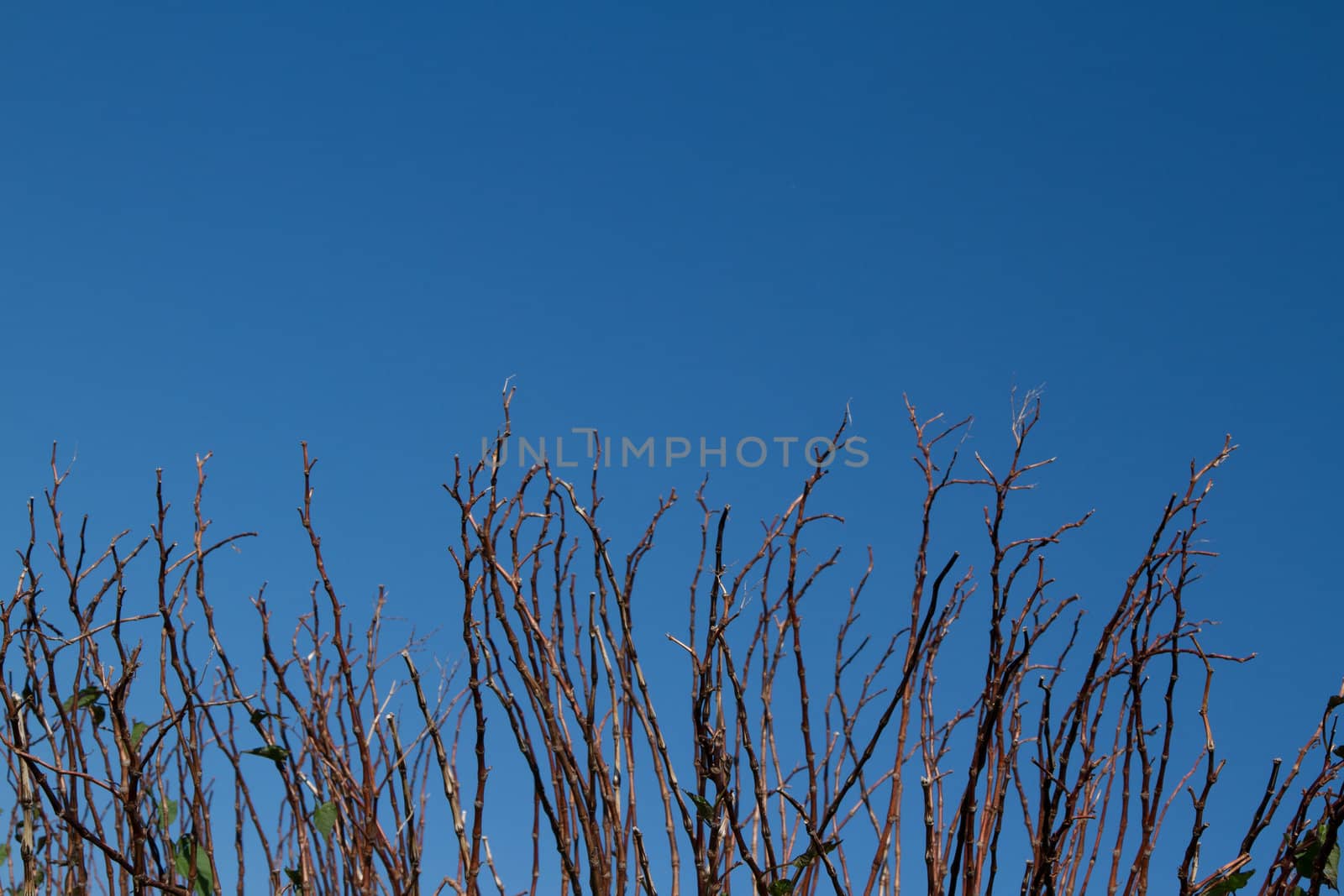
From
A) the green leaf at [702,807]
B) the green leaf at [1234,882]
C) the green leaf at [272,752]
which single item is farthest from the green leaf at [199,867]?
the green leaf at [1234,882]

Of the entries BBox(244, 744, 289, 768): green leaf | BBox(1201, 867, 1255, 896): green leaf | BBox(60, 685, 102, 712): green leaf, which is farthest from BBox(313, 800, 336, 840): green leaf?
BBox(1201, 867, 1255, 896): green leaf

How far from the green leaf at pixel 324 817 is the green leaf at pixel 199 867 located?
155 mm

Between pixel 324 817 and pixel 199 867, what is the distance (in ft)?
0.62

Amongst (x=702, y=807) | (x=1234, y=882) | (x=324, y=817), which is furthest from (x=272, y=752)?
(x=1234, y=882)

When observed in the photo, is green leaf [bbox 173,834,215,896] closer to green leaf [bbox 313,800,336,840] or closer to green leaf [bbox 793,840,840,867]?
green leaf [bbox 313,800,336,840]

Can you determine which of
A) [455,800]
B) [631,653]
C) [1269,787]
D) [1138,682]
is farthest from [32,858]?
[1269,787]

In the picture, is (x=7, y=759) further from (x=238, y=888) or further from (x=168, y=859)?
(x=168, y=859)

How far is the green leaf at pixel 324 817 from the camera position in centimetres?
159

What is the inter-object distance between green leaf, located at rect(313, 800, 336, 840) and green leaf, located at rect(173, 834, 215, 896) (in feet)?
0.51

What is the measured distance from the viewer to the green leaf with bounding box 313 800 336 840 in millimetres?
1588

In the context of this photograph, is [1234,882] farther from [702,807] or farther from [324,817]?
[324,817]

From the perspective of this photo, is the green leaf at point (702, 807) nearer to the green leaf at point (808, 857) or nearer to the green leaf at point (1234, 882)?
the green leaf at point (808, 857)

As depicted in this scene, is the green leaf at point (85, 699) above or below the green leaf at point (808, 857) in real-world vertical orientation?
above

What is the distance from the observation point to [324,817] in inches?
62.7
